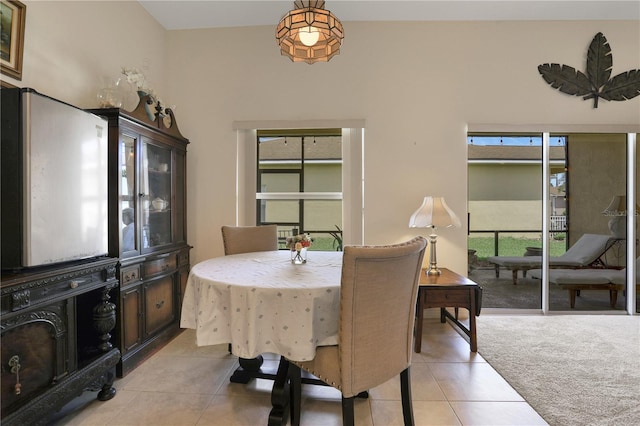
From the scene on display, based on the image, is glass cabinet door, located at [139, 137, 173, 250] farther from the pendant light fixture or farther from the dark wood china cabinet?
the pendant light fixture

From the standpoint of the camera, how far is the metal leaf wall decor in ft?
10.6

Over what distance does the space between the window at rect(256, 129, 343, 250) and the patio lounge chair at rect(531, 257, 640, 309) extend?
2.38 m

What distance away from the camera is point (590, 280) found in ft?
11.0

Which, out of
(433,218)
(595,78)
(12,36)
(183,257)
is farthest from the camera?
(595,78)

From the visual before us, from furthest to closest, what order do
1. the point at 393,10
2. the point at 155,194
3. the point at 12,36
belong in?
1. the point at 393,10
2. the point at 155,194
3. the point at 12,36

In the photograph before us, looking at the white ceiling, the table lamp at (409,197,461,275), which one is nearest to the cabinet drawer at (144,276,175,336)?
the table lamp at (409,197,461,275)

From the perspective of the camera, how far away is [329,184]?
3.46 meters

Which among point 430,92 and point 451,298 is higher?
point 430,92

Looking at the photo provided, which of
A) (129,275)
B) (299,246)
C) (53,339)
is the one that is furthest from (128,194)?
(299,246)

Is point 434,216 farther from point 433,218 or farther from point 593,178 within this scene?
point 593,178

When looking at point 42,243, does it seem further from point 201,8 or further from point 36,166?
point 201,8

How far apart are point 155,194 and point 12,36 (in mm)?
1255

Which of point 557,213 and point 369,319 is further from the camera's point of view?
point 557,213

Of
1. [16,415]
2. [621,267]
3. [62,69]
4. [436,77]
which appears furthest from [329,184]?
[621,267]
